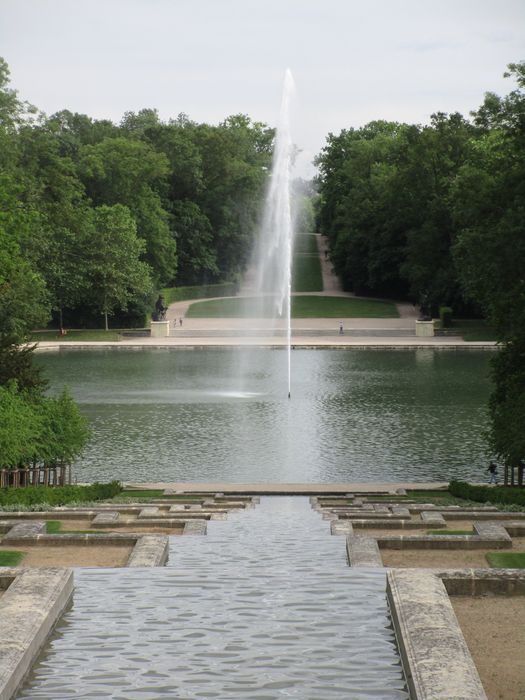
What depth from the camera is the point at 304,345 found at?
73500 mm

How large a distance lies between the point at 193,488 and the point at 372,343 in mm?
47029

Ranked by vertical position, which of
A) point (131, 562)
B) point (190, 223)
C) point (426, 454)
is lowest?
point (426, 454)

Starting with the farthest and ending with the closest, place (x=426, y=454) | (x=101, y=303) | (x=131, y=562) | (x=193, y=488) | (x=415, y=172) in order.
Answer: (x=415, y=172) → (x=101, y=303) → (x=426, y=454) → (x=193, y=488) → (x=131, y=562)

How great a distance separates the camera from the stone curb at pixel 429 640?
28.8 ft

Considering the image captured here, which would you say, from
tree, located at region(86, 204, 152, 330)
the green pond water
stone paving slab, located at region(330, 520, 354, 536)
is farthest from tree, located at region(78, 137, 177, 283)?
stone paving slab, located at region(330, 520, 354, 536)

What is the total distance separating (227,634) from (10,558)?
4.83 m

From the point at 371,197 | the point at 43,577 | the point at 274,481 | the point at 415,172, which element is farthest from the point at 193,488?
the point at 371,197

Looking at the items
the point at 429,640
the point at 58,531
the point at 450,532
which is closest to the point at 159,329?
the point at 58,531

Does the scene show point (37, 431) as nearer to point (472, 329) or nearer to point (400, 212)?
point (472, 329)

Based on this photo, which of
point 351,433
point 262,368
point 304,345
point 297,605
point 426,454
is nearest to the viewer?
point 297,605

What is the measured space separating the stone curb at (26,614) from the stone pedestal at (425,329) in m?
69.1

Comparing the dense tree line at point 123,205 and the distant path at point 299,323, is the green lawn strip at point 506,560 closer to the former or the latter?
the dense tree line at point 123,205

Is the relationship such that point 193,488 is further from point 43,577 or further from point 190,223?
point 190,223

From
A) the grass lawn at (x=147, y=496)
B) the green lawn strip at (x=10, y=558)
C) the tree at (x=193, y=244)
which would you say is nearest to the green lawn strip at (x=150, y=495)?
the grass lawn at (x=147, y=496)
